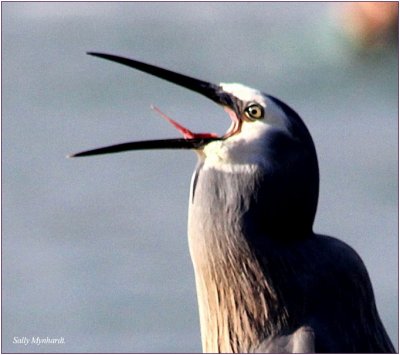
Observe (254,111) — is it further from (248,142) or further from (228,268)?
(228,268)

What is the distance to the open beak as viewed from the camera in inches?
157

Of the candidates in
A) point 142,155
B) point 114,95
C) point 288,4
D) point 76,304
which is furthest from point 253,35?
point 76,304

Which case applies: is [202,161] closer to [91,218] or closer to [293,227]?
[293,227]

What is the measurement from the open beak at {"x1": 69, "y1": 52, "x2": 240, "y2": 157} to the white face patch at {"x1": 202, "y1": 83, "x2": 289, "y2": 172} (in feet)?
0.06

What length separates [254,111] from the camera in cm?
398

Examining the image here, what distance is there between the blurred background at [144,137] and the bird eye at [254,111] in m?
4.97

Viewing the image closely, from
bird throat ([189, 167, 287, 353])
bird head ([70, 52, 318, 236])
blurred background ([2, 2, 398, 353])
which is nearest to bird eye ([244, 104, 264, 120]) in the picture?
bird head ([70, 52, 318, 236])

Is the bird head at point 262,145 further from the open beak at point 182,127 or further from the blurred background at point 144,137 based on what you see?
the blurred background at point 144,137

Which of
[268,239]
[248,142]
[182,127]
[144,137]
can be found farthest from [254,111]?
[144,137]

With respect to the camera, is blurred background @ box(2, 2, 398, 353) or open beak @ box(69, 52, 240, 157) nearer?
open beak @ box(69, 52, 240, 157)

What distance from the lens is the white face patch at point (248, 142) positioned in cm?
395

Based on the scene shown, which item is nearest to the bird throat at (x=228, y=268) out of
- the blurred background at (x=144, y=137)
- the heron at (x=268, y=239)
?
the heron at (x=268, y=239)

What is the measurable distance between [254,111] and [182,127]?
0.17 m

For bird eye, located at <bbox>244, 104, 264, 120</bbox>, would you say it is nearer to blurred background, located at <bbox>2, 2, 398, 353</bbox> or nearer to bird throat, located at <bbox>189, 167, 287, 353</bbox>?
bird throat, located at <bbox>189, 167, 287, 353</bbox>
